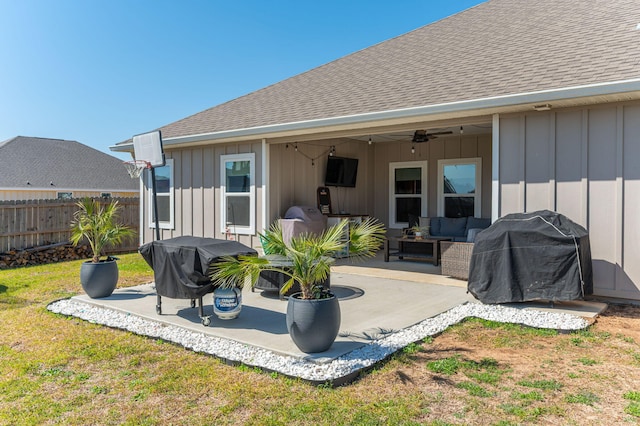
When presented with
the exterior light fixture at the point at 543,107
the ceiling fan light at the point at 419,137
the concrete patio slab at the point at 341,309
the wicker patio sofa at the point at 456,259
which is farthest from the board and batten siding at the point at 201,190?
the exterior light fixture at the point at 543,107

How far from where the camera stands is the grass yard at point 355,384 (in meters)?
2.76

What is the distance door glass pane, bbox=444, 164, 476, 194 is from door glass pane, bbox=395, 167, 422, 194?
65 centimetres

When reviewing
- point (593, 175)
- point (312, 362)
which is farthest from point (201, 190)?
point (593, 175)

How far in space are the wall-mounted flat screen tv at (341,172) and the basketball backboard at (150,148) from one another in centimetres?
406

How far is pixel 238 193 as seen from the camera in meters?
8.98

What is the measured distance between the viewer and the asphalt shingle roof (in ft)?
19.4

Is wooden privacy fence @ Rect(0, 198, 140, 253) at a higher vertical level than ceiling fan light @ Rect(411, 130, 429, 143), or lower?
lower

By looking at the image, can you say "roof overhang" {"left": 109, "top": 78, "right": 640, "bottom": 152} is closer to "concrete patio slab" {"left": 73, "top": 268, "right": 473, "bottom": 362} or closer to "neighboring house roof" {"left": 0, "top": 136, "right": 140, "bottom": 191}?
"concrete patio slab" {"left": 73, "top": 268, "right": 473, "bottom": 362}

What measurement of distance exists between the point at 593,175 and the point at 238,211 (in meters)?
6.07

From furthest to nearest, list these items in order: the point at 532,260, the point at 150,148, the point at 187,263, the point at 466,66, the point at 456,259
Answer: the point at 466,66 → the point at 456,259 → the point at 150,148 → the point at 532,260 → the point at 187,263

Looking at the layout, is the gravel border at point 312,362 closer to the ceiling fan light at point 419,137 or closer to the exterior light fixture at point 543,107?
the exterior light fixture at point 543,107

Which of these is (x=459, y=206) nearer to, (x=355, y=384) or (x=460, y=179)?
(x=460, y=179)

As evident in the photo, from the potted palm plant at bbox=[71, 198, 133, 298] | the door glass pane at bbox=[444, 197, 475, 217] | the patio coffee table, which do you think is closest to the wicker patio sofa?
the patio coffee table

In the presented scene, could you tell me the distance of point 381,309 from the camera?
5164mm
